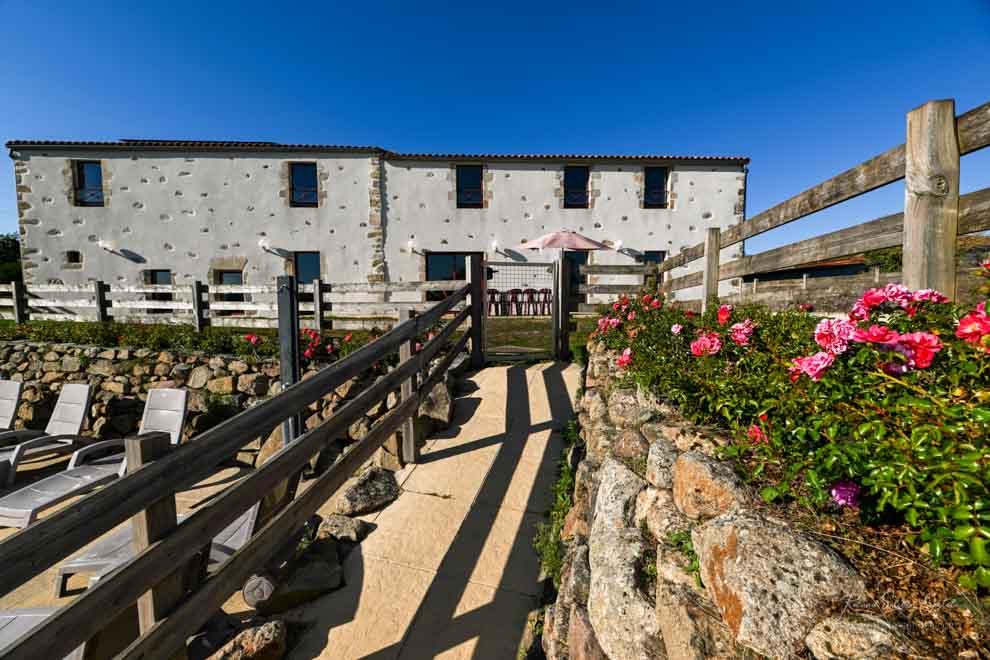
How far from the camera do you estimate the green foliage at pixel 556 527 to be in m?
2.74

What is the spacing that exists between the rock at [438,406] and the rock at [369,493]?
0.94m

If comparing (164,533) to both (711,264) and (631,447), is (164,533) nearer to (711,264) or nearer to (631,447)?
(631,447)

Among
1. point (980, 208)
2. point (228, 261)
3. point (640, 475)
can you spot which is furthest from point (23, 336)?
point (980, 208)

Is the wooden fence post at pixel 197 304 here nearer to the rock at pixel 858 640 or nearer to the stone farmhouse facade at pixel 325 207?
the stone farmhouse facade at pixel 325 207

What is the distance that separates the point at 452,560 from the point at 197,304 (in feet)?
26.7

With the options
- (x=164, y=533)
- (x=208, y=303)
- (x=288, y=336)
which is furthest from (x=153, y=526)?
(x=208, y=303)

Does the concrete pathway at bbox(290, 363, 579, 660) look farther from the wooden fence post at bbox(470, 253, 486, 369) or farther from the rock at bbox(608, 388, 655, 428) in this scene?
the wooden fence post at bbox(470, 253, 486, 369)

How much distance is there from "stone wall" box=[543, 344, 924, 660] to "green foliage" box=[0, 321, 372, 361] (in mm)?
5480

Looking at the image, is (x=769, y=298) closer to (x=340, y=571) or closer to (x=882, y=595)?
(x=882, y=595)

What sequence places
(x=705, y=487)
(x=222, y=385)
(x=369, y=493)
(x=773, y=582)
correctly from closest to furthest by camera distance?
1. (x=773, y=582)
2. (x=705, y=487)
3. (x=369, y=493)
4. (x=222, y=385)

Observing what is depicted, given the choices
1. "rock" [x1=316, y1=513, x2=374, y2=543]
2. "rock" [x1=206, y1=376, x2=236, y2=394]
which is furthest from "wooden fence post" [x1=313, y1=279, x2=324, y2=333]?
"rock" [x1=316, y1=513, x2=374, y2=543]

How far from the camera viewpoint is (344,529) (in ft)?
10.1

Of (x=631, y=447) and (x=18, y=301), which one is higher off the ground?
(x=18, y=301)

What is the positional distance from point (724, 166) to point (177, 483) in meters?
17.1
